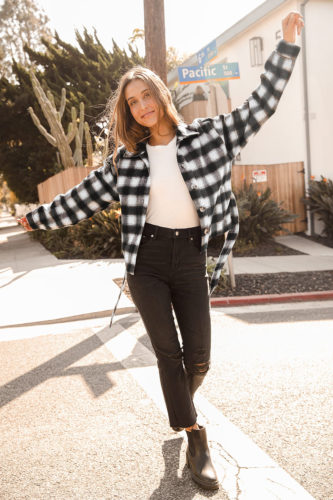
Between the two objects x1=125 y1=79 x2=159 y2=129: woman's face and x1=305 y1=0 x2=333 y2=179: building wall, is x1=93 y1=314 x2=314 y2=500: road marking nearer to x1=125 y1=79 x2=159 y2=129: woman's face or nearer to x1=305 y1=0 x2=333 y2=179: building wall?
x1=125 y1=79 x2=159 y2=129: woman's face

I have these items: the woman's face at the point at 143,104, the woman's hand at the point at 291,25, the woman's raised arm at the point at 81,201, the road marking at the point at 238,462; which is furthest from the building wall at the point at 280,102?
the woman's face at the point at 143,104

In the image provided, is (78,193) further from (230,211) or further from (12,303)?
(12,303)

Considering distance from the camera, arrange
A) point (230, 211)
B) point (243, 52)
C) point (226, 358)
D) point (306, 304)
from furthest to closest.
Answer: point (243, 52)
point (306, 304)
point (226, 358)
point (230, 211)

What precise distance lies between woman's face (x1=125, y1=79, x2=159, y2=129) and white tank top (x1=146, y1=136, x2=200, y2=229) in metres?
0.22

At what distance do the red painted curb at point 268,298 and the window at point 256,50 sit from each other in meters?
9.26

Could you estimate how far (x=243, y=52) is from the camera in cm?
1545

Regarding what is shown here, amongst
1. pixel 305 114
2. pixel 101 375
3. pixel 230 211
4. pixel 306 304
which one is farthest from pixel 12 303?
pixel 305 114

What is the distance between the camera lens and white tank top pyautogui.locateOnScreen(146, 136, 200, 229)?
2.58 meters

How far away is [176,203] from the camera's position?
259cm

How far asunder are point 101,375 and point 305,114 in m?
11.1

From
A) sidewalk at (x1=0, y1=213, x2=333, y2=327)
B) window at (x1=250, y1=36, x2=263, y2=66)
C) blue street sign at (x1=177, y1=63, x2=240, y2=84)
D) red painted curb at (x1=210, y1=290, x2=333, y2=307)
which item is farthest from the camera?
window at (x1=250, y1=36, x2=263, y2=66)

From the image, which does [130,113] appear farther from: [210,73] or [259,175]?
[259,175]

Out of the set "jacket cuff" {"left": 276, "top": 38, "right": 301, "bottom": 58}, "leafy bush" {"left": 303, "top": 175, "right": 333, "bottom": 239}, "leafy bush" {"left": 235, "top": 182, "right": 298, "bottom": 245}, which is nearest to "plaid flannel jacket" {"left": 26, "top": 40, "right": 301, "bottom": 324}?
"jacket cuff" {"left": 276, "top": 38, "right": 301, "bottom": 58}

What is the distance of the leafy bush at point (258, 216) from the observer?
480 inches
